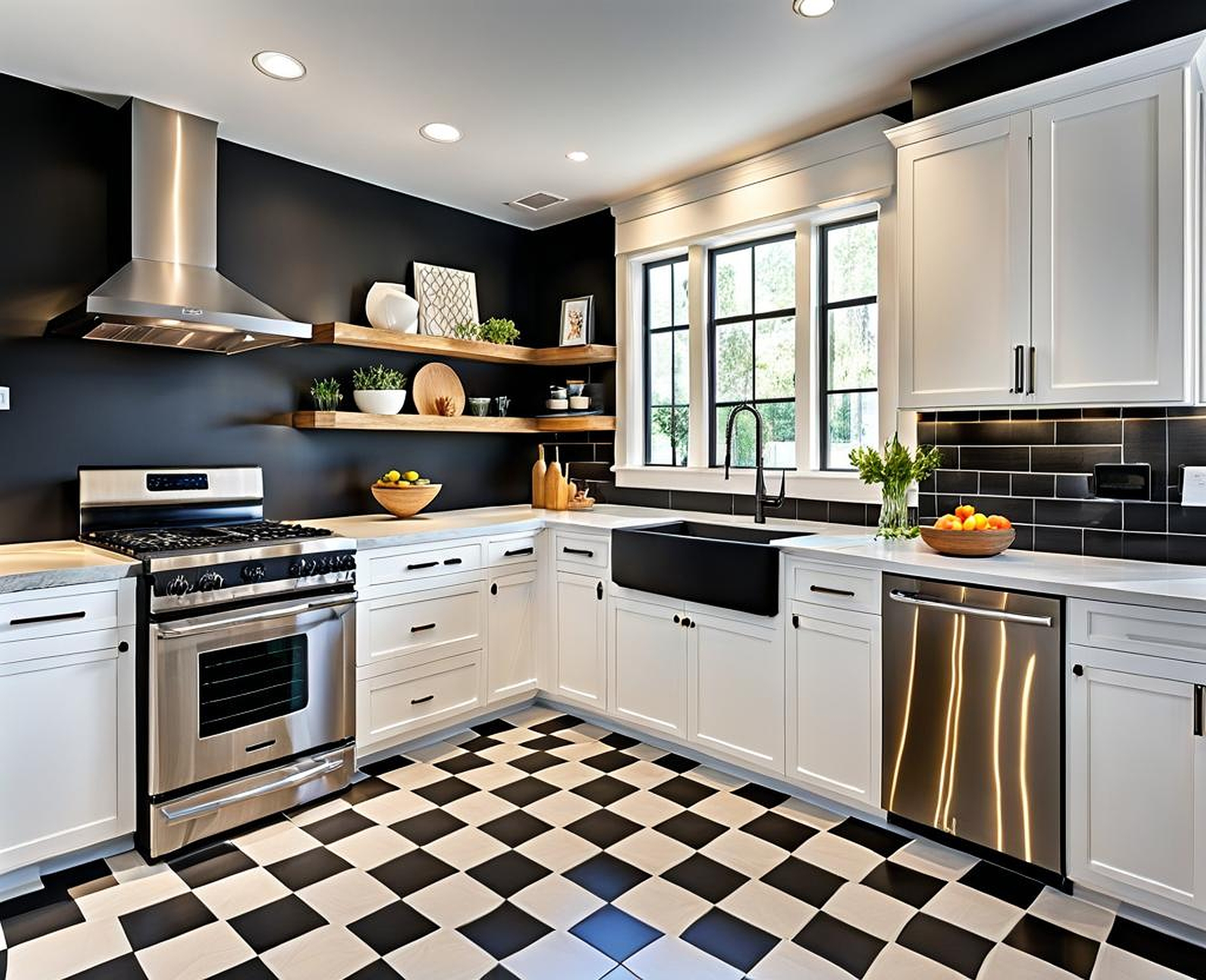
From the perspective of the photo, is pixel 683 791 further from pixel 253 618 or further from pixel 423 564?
pixel 253 618

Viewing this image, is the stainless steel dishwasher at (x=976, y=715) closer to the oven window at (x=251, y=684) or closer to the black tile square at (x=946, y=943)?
the black tile square at (x=946, y=943)

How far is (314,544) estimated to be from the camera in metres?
2.88

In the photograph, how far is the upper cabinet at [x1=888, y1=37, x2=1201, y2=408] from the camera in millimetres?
2271

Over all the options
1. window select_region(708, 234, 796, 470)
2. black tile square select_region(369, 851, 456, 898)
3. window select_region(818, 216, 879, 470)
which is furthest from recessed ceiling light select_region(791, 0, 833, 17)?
→ black tile square select_region(369, 851, 456, 898)

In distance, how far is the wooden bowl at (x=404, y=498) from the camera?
3.76 meters

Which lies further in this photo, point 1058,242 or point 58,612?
point 1058,242

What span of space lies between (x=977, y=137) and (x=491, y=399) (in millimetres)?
2768

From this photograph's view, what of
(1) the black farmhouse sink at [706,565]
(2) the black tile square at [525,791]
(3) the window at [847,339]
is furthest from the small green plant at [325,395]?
(3) the window at [847,339]

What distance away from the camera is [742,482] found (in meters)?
3.78

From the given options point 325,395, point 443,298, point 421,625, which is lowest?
point 421,625

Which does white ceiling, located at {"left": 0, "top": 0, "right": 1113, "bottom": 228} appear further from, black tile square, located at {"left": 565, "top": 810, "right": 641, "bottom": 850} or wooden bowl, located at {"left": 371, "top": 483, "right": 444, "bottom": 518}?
black tile square, located at {"left": 565, "top": 810, "right": 641, "bottom": 850}

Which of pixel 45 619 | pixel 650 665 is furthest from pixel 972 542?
pixel 45 619

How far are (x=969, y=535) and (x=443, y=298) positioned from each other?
290 centimetres

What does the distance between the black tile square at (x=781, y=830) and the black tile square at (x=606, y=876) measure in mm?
469
